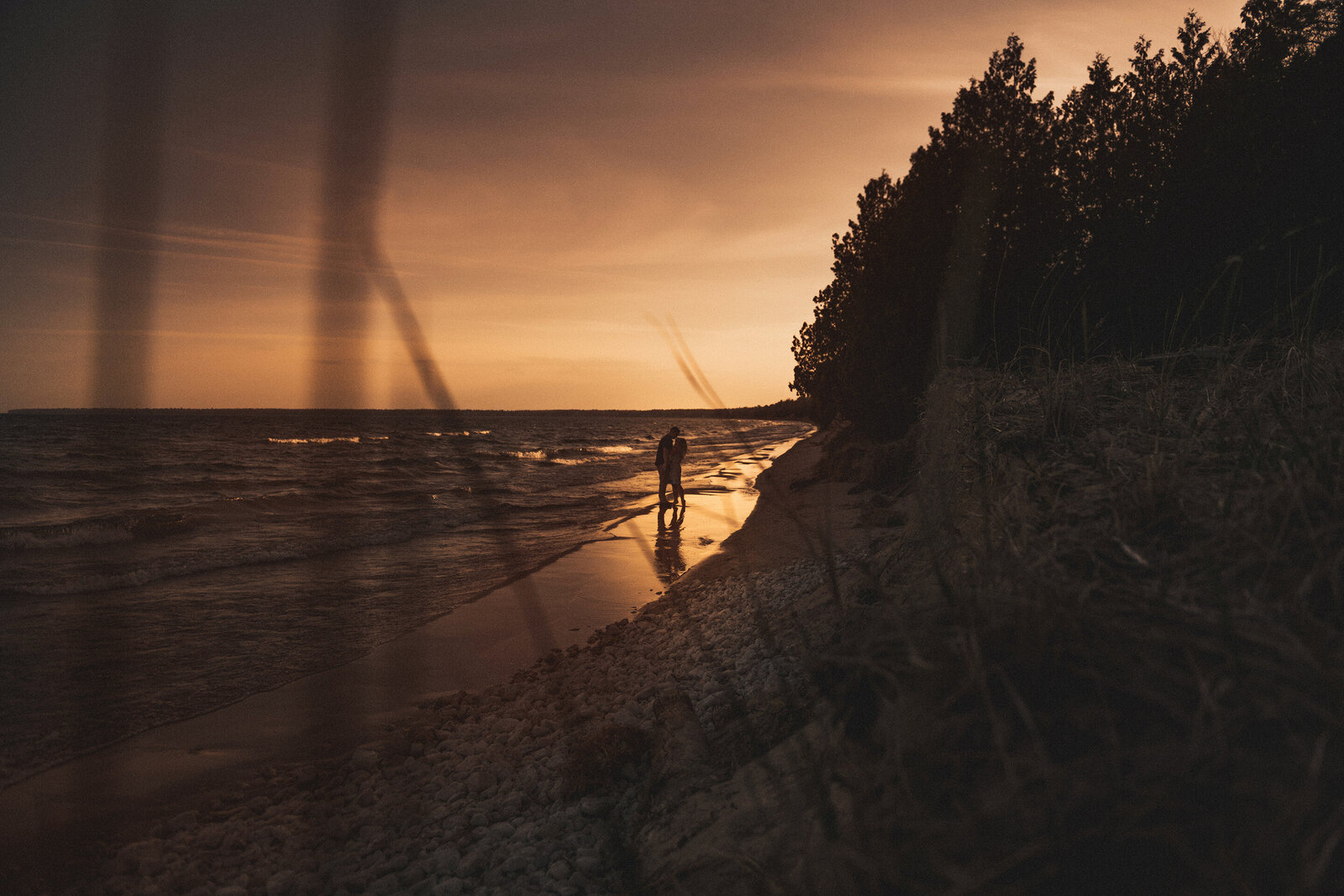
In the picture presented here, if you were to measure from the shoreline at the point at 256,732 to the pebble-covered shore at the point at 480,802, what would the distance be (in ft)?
1.15

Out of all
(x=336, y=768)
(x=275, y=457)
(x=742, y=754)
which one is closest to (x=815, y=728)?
(x=742, y=754)

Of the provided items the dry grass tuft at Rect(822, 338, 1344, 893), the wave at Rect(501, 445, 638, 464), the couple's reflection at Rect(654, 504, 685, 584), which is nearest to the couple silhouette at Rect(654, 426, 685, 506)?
the couple's reflection at Rect(654, 504, 685, 584)

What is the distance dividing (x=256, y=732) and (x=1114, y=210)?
50.5ft

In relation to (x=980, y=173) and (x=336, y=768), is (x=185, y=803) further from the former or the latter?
(x=980, y=173)

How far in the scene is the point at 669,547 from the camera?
13078mm

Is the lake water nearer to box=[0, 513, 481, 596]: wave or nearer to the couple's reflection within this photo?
box=[0, 513, 481, 596]: wave

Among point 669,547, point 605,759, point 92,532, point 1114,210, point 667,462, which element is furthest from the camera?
point 667,462

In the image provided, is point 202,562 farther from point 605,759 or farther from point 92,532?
point 605,759

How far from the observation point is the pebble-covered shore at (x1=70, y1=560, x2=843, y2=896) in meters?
3.36

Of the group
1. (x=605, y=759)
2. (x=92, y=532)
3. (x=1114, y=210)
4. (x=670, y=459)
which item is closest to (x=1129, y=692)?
(x=605, y=759)

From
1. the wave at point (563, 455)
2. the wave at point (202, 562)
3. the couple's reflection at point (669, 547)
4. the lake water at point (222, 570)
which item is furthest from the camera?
the wave at point (563, 455)

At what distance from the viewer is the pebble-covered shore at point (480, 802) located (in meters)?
3.36

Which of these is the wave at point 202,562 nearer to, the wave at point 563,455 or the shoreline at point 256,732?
the shoreline at point 256,732

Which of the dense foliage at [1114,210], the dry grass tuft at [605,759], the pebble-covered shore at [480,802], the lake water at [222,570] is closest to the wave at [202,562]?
the lake water at [222,570]
